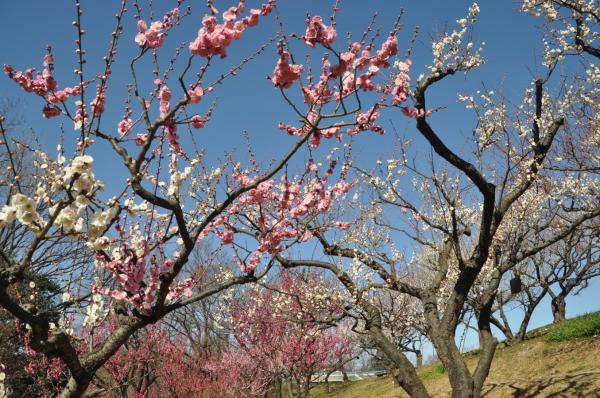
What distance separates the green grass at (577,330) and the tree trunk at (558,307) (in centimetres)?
605

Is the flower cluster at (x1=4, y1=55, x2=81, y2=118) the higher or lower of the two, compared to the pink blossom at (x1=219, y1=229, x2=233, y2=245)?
higher

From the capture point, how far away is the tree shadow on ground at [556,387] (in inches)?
288

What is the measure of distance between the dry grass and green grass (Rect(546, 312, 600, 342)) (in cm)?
20

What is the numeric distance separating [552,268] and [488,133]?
14.1 metres

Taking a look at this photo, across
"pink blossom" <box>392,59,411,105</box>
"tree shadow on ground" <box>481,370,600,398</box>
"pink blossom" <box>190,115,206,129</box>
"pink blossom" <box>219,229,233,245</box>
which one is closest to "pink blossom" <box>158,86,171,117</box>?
"pink blossom" <box>190,115,206,129</box>

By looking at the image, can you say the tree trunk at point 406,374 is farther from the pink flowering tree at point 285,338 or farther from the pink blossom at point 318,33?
the pink blossom at point 318,33

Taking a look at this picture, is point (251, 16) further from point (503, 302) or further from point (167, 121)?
point (503, 302)

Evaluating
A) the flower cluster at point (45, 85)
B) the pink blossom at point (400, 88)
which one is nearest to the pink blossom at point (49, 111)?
the flower cluster at point (45, 85)

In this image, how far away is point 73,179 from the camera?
2424 millimetres

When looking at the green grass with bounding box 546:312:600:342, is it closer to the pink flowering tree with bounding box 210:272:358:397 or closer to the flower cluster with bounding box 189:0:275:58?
the pink flowering tree with bounding box 210:272:358:397

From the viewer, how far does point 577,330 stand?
1169 centimetres

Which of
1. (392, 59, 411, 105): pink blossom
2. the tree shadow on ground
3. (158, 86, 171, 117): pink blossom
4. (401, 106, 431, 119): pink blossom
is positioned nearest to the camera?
(158, 86, 171, 117): pink blossom

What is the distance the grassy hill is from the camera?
25.8ft

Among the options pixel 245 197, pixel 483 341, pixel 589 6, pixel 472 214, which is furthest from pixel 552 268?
pixel 245 197
